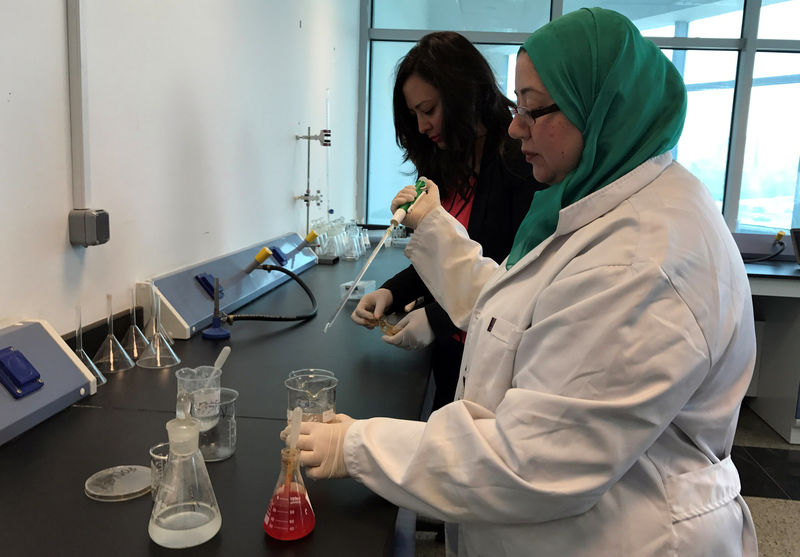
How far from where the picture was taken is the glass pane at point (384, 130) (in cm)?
493

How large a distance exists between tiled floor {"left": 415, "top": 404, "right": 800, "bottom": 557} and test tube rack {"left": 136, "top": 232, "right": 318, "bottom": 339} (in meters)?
1.10

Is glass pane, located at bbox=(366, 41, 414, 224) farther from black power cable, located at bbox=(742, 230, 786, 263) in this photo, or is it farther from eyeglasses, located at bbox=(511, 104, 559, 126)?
eyeglasses, located at bbox=(511, 104, 559, 126)

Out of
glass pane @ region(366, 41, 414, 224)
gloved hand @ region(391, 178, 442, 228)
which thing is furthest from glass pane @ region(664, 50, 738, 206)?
gloved hand @ region(391, 178, 442, 228)

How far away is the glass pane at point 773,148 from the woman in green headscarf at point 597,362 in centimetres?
476

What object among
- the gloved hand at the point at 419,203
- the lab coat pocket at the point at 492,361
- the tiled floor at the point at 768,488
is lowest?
the tiled floor at the point at 768,488

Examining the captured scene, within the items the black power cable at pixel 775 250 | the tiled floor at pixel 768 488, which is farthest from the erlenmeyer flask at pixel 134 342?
the black power cable at pixel 775 250

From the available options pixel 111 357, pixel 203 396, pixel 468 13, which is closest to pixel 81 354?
pixel 111 357

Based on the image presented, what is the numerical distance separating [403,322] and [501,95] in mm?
649

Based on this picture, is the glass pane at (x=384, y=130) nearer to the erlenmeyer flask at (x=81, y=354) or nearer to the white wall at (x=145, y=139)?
the white wall at (x=145, y=139)

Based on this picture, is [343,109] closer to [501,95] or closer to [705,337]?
[501,95]

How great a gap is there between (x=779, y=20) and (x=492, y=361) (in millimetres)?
5188

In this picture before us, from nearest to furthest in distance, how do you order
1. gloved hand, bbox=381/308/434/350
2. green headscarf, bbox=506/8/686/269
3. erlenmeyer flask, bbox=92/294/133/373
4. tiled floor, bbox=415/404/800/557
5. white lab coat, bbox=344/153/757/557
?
white lab coat, bbox=344/153/757/557, green headscarf, bbox=506/8/686/269, erlenmeyer flask, bbox=92/294/133/373, gloved hand, bbox=381/308/434/350, tiled floor, bbox=415/404/800/557

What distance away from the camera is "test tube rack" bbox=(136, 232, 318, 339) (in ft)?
5.39

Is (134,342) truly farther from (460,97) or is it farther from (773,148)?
(773,148)
